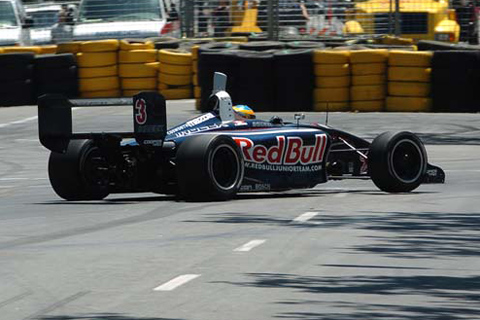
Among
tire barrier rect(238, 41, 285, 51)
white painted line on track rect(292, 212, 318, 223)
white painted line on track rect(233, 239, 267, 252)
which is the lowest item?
white painted line on track rect(292, 212, 318, 223)

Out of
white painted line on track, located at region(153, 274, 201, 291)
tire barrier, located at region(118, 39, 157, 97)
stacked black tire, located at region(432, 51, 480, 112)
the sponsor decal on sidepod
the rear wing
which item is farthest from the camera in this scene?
tire barrier, located at region(118, 39, 157, 97)

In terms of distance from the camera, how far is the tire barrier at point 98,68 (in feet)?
84.9

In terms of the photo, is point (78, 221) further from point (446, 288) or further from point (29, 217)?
point (446, 288)

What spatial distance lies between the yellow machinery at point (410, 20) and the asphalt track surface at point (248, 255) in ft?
44.8

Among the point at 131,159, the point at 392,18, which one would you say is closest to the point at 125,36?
the point at 392,18

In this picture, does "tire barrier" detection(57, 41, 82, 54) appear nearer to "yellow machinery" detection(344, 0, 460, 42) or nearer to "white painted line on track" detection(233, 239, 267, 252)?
"yellow machinery" detection(344, 0, 460, 42)

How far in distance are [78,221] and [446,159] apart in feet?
25.5

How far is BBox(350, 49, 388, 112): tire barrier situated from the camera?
22953 millimetres

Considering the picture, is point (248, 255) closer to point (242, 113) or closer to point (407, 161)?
point (242, 113)

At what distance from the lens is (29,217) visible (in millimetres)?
11625

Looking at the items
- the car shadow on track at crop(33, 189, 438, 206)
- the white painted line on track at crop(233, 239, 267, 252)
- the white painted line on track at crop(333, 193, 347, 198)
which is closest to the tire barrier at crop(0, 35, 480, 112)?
the car shadow on track at crop(33, 189, 438, 206)

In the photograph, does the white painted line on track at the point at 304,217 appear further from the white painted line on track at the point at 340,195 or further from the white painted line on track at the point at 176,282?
the white painted line on track at the point at 176,282

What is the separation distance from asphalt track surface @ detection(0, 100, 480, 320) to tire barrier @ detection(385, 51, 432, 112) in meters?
7.63

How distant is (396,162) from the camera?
1342 cm
